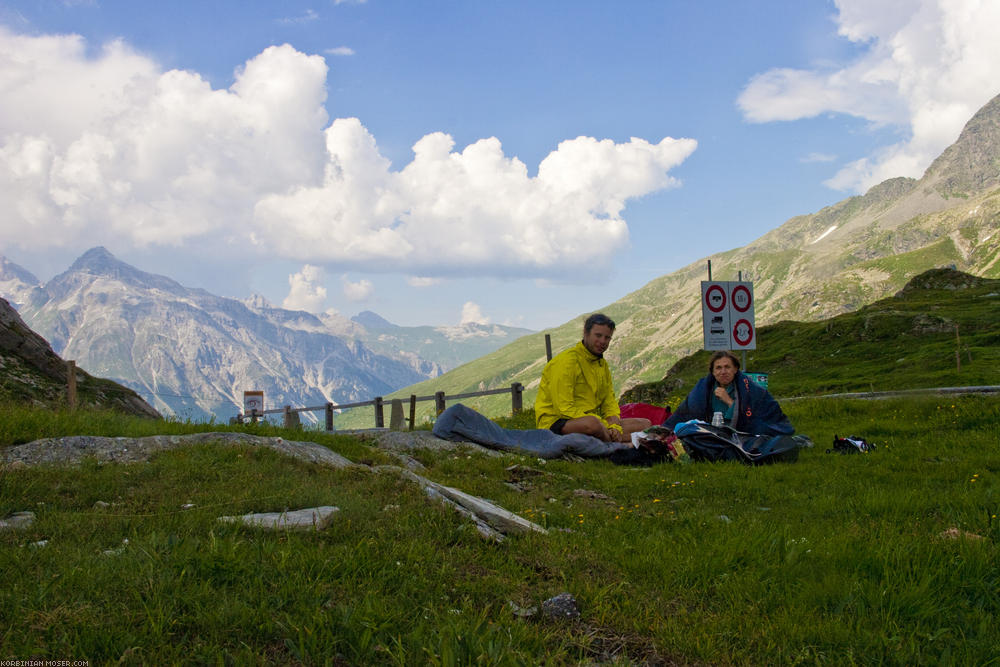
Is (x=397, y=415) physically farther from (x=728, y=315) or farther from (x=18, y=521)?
(x=18, y=521)

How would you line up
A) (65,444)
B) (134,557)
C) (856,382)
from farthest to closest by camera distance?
(856,382) < (65,444) < (134,557)

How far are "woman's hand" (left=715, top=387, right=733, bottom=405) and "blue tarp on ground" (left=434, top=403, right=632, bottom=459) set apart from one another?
1808 mm

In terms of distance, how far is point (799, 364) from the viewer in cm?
4181

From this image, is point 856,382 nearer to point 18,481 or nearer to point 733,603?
point 733,603

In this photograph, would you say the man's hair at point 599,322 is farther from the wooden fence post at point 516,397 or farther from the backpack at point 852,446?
the wooden fence post at point 516,397

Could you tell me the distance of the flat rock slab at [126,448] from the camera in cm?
634

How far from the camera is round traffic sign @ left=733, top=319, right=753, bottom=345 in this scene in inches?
586

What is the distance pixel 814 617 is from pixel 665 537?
5.31 ft

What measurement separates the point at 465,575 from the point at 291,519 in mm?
1489

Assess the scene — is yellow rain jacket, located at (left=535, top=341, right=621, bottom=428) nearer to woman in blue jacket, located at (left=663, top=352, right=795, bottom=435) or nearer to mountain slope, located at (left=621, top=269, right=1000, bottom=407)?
woman in blue jacket, located at (left=663, top=352, right=795, bottom=435)

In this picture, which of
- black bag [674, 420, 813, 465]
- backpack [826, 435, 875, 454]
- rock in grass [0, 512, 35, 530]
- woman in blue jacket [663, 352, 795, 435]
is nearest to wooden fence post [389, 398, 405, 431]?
woman in blue jacket [663, 352, 795, 435]

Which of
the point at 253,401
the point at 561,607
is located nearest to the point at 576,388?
the point at 561,607

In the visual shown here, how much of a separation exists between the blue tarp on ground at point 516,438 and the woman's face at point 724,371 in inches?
78.6

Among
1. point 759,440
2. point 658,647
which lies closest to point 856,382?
point 759,440
